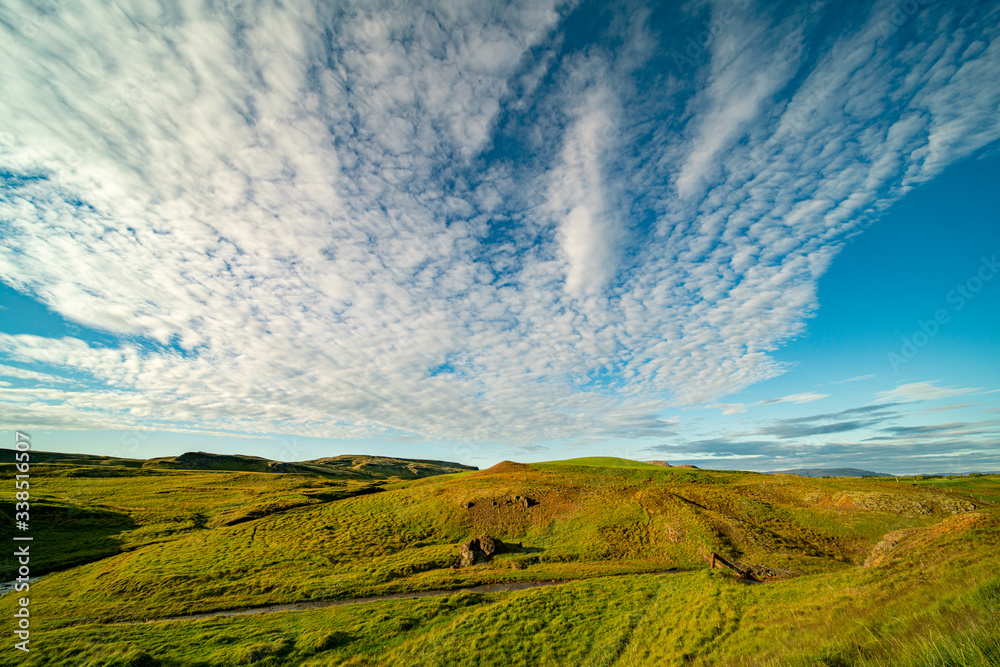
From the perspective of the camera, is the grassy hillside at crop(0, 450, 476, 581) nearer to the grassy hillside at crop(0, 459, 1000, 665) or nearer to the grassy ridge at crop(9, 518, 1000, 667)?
the grassy hillside at crop(0, 459, 1000, 665)

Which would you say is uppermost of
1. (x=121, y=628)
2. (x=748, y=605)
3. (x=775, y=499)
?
(x=775, y=499)

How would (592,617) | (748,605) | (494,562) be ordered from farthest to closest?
(494,562) < (592,617) < (748,605)

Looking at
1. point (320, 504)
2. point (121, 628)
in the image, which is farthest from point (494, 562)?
point (320, 504)

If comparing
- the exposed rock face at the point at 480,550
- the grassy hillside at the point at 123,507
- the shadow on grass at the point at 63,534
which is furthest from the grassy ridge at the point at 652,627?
the grassy hillside at the point at 123,507

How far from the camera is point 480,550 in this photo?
3666 centimetres

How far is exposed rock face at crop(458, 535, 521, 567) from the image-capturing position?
35750mm

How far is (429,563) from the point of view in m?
35.3

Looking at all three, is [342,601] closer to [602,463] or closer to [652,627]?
[652,627]

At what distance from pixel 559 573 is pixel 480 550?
9.08m

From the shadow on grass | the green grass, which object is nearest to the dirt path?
the shadow on grass

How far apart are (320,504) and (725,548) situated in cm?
5611

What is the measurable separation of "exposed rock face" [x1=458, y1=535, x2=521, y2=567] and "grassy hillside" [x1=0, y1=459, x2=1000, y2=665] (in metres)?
1.40

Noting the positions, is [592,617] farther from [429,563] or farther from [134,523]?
[134,523]

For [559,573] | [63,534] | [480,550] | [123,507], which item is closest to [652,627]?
[559,573]
